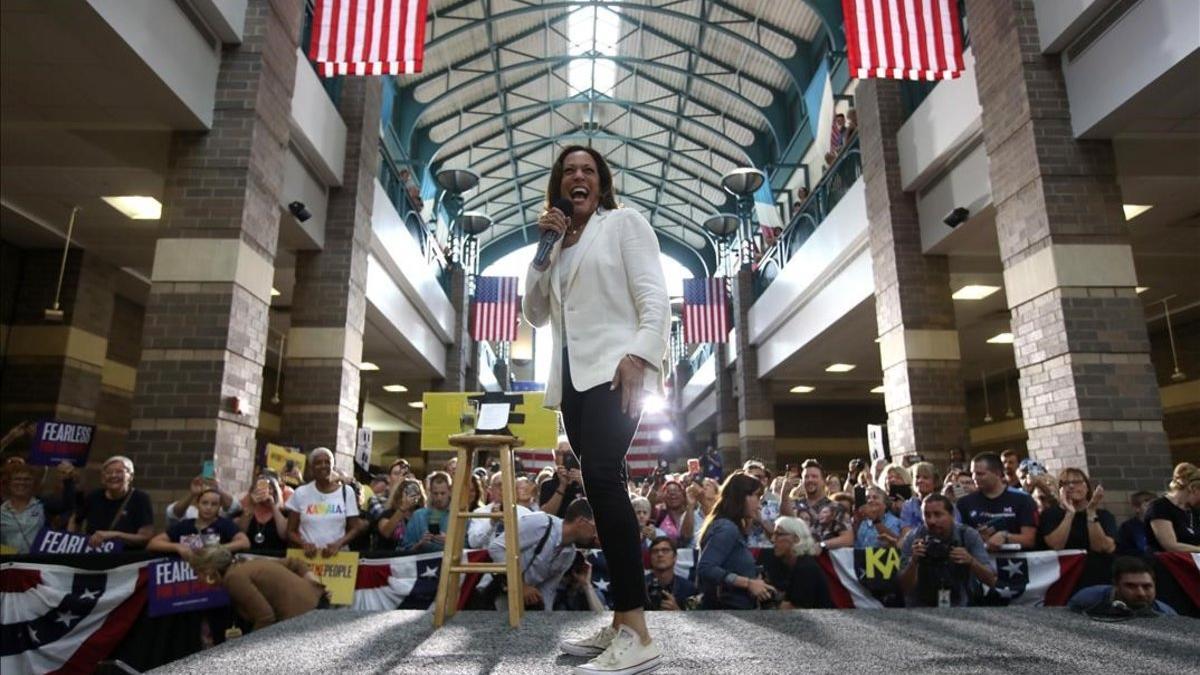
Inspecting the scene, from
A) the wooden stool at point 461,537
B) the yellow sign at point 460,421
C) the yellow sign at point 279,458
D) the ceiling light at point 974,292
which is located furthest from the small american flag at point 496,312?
the wooden stool at point 461,537

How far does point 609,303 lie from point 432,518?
187 inches

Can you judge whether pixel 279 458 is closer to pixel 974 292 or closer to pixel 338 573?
pixel 338 573

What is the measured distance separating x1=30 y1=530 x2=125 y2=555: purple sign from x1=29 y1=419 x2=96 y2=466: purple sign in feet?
3.30

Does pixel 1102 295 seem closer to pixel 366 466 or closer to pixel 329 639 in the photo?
pixel 329 639

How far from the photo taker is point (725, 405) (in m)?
23.6

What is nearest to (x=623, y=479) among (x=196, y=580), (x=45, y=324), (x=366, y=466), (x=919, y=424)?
(x=196, y=580)

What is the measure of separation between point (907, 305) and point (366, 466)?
8980 millimetres

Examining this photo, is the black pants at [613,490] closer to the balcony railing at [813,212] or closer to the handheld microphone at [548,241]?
the handheld microphone at [548,241]

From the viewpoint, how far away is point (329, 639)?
2588 mm

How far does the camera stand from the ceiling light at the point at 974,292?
1311 centimetres

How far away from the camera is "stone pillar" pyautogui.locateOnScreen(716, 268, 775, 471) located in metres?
20.1

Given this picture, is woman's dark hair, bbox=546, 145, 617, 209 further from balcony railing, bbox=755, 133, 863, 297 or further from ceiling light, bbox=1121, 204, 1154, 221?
balcony railing, bbox=755, 133, 863, 297

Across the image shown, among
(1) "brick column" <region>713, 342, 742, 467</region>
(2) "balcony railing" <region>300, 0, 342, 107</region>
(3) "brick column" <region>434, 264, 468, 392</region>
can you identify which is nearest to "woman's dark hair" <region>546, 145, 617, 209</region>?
(2) "balcony railing" <region>300, 0, 342, 107</region>

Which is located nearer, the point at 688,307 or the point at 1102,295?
the point at 1102,295
